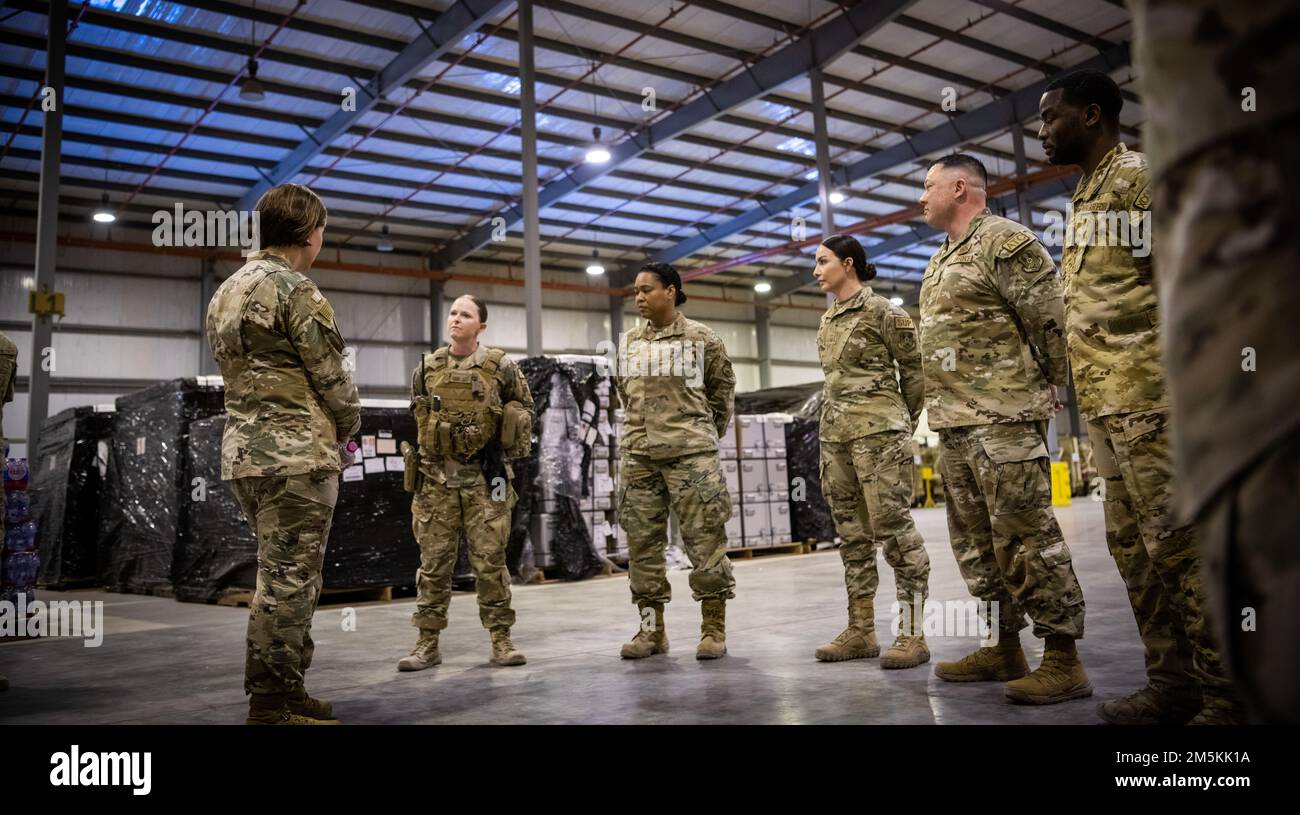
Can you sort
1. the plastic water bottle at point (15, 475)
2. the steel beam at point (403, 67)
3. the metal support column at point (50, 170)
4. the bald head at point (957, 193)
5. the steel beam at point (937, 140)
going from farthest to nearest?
the steel beam at point (937, 140) < the steel beam at point (403, 67) < the metal support column at point (50, 170) < the plastic water bottle at point (15, 475) < the bald head at point (957, 193)

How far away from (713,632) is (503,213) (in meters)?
16.9

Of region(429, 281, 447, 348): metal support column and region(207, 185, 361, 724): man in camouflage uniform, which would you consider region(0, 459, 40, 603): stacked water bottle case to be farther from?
region(429, 281, 447, 348): metal support column

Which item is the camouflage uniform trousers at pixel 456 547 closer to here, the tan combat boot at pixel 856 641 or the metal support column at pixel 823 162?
the tan combat boot at pixel 856 641

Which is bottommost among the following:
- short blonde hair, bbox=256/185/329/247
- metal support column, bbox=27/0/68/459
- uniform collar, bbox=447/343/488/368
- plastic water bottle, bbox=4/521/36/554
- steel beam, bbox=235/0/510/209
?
plastic water bottle, bbox=4/521/36/554

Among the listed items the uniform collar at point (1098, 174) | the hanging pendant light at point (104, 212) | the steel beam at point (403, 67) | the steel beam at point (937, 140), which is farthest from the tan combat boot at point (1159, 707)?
the hanging pendant light at point (104, 212)

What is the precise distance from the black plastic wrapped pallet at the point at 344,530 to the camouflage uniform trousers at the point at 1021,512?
18.8ft

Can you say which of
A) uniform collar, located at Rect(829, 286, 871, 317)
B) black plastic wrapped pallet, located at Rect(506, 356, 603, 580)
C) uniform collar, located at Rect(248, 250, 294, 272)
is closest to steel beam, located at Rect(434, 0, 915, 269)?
black plastic wrapped pallet, located at Rect(506, 356, 603, 580)

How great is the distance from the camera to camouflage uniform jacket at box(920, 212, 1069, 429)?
3.27 metres

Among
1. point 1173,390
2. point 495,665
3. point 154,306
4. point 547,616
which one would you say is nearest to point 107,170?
point 154,306

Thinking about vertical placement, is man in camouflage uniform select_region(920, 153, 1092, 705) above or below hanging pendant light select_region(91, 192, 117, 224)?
below

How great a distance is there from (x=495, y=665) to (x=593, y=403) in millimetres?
5141

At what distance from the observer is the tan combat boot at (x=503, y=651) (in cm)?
435

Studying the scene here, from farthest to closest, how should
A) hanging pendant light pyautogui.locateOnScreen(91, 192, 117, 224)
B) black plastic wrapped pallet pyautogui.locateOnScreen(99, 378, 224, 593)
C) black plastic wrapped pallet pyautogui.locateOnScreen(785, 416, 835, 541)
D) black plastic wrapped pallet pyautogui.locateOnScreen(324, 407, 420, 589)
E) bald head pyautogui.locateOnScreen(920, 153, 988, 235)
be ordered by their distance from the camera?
1. hanging pendant light pyautogui.locateOnScreen(91, 192, 117, 224)
2. black plastic wrapped pallet pyautogui.locateOnScreen(785, 416, 835, 541)
3. black plastic wrapped pallet pyautogui.locateOnScreen(99, 378, 224, 593)
4. black plastic wrapped pallet pyautogui.locateOnScreen(324, 407, 420, 589)
5. bald head pyautogui.locateOnScreen(920, 153, 988, 235)

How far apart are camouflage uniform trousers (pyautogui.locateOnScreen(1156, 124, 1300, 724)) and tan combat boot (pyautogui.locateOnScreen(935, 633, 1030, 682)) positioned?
2.91 m
